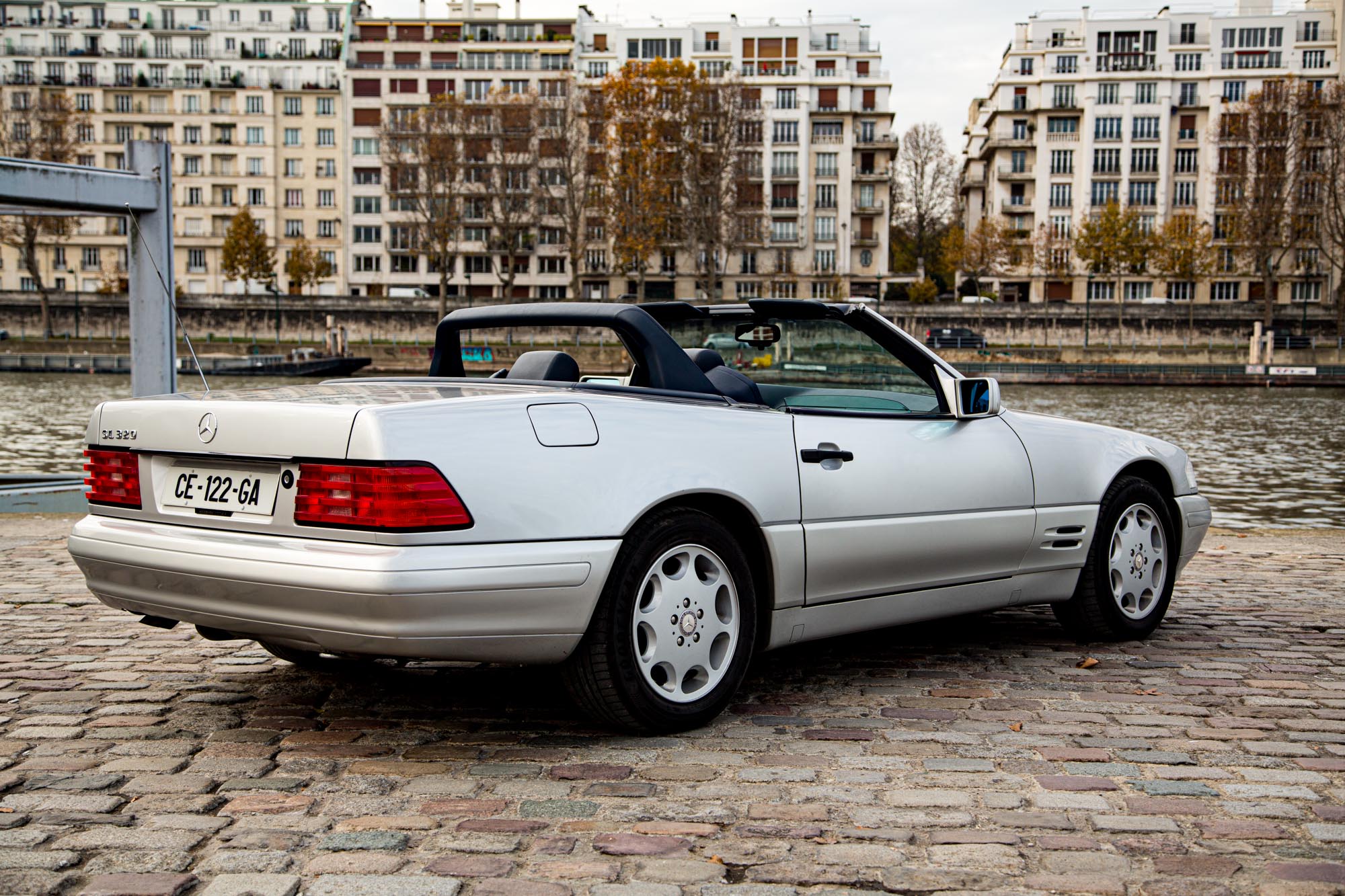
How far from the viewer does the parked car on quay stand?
74.5 metres

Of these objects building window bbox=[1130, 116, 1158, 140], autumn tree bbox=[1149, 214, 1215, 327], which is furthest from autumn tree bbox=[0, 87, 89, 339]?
building window bbox=[1130, 116, 1158, 140]

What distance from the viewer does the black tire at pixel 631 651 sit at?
3922 mm

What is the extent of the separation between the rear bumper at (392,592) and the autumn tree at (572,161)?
7570 centimetres

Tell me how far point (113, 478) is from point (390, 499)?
1.30 m

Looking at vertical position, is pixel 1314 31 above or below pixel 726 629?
above

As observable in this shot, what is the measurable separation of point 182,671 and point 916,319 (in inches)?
3158

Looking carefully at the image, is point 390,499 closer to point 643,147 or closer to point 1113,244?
point 643,147

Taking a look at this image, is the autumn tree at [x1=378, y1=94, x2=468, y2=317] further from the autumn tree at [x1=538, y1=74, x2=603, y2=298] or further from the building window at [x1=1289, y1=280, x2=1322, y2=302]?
the building window at [x1=1289, y1=280, x2=1322, y2=302]

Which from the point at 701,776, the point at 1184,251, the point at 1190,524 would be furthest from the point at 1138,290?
the point at 701,776

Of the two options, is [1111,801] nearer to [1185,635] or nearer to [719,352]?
[719,352]

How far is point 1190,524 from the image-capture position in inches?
241

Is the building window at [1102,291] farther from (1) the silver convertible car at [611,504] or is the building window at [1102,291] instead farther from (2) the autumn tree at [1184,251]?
(1) the silver convertible car at [611,504]

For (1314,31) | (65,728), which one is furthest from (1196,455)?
(1314,31)

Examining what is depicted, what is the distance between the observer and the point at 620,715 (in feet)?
13.2
